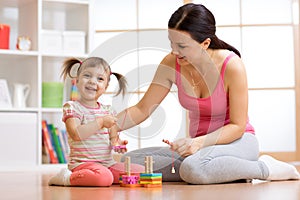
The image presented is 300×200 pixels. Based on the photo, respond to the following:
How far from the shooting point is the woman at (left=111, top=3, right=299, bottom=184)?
215 cm

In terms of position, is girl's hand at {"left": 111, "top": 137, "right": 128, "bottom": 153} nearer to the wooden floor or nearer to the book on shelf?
the wooden floor

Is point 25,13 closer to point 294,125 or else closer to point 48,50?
point 48,50

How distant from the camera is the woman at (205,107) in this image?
2.15 metres

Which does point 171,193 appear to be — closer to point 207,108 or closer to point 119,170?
point 119,170

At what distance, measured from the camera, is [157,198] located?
1.61 m

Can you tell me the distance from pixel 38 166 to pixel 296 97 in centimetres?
203

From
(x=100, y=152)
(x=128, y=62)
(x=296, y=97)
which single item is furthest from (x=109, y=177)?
(x=296, y=97)

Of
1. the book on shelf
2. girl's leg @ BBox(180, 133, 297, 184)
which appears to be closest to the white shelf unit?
the book on shelf

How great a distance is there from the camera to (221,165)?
2.17 m

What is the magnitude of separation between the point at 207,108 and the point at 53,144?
185cm

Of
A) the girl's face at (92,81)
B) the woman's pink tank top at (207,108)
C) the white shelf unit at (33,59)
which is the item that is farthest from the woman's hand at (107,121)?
the white shelf unit at (33,59)

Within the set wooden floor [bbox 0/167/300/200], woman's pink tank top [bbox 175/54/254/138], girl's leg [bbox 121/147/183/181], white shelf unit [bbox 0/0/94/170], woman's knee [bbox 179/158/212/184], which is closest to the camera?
wooden floor [bbox 0/167/300/200]

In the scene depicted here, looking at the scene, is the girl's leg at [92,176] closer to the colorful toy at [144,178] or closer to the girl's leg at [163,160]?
the colorful toy at [144,178]

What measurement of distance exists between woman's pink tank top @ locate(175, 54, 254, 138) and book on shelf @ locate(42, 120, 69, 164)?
170 cm
